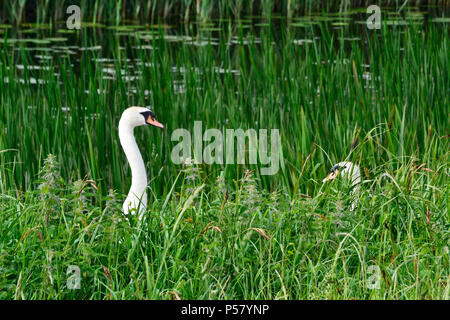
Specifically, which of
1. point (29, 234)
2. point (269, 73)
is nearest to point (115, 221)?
point (29, 234)

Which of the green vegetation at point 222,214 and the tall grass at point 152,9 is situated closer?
the green vegetation at point 222,214

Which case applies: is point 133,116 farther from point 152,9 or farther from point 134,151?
point 152,9

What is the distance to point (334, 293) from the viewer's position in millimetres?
3287

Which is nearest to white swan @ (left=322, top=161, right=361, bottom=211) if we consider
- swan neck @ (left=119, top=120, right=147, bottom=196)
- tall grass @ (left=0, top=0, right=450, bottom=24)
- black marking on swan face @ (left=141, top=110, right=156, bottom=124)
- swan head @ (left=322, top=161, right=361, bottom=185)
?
swan head @ (left=322, top=161, right=361, bottom=185)

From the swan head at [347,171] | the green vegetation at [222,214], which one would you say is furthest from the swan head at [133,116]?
the swan head at [347,171]

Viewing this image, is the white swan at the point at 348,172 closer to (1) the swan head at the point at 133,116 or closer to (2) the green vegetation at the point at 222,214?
(2) the green vegetation at the point at 222,214

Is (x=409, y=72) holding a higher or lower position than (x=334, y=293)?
higher

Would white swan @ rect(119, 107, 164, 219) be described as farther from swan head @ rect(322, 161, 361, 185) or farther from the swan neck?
swan head @ rect(322, 161, 361, 185)

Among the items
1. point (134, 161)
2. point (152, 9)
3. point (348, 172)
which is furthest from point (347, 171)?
point (152, 9)

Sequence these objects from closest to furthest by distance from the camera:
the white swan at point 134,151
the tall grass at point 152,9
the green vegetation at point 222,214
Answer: the green vegetation at point 222,214 < the white swan at point 134,151 < the tall grass at point 152,9

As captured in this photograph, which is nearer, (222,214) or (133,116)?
(222,214)
